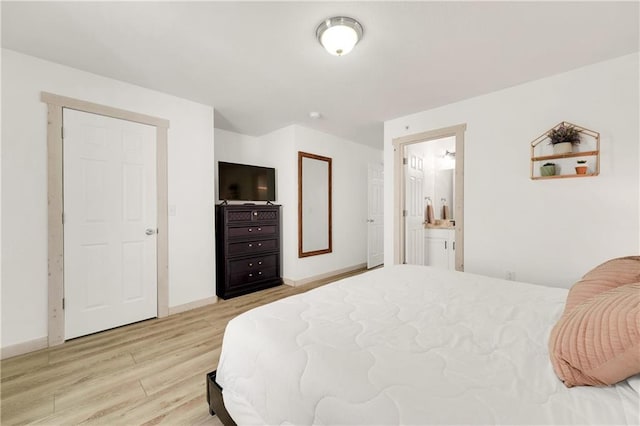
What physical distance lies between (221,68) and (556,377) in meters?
2.94

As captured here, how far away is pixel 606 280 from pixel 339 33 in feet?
6.65

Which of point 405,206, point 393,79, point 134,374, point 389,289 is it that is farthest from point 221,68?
point 405,206

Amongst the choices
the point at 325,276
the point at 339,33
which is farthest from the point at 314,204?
the point at 339,33

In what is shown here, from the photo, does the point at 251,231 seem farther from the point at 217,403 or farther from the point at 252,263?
the point at 217,403

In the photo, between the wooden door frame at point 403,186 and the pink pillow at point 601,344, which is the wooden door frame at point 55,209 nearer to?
the pink pillow at point 601,344

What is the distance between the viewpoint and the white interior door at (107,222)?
2447 mm

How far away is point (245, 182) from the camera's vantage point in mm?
4062

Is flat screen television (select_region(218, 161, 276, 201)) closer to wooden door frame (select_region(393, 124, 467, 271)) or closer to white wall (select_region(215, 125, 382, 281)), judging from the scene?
white wall (select_region(215, 125, 382, 281))

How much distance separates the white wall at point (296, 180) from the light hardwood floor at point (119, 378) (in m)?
1.88

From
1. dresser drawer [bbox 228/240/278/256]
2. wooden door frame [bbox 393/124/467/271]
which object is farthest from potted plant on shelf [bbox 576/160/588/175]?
dresser drawer [bbox 228/240/278/256]

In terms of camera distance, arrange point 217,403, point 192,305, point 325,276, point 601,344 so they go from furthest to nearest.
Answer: point 325,276, point 192,305, point 217,403, point 601,344

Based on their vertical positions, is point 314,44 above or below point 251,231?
above

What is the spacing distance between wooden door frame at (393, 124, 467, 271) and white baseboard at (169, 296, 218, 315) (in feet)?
8.24

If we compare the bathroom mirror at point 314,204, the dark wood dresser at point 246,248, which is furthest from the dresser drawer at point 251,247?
the bathroom mirror at point 314,204
